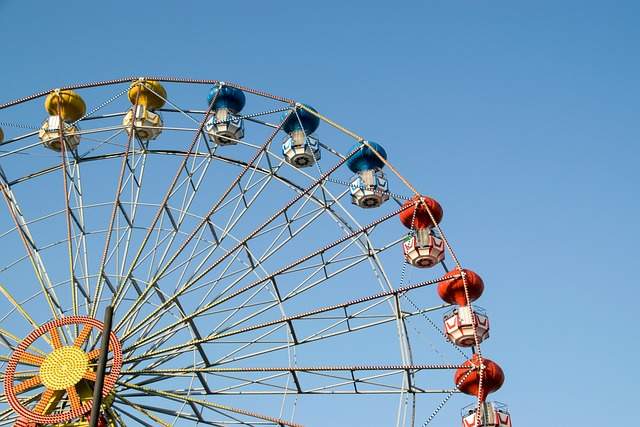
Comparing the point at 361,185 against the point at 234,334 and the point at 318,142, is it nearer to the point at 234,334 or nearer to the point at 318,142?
the point at 318,142

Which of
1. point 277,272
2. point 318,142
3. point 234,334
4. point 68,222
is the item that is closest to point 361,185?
point 318,142

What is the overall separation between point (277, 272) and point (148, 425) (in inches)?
164

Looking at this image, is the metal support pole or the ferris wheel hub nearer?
the metal support pole

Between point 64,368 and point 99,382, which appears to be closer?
Answer: point 99,382

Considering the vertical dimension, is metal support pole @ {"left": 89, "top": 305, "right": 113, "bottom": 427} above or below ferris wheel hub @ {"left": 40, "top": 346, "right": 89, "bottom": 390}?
below

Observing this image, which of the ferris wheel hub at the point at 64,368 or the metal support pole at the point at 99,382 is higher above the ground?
the ferris wheel hub at the point at 64,368

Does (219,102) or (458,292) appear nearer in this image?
(458,292)

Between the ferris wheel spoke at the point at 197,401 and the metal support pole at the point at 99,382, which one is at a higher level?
the ferris wheel spoke at the point at 197,401

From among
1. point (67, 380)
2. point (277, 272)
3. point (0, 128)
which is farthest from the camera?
point (0, 128)

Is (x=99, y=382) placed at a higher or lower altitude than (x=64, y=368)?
lower

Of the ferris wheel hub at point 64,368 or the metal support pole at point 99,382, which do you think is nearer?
the metal support pole at point 99,382

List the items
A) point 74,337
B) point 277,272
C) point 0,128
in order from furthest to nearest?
point 0,128, point 277,272, point 74,337

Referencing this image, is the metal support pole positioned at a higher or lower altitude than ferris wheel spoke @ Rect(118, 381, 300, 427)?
lower

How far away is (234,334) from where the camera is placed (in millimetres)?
18062
